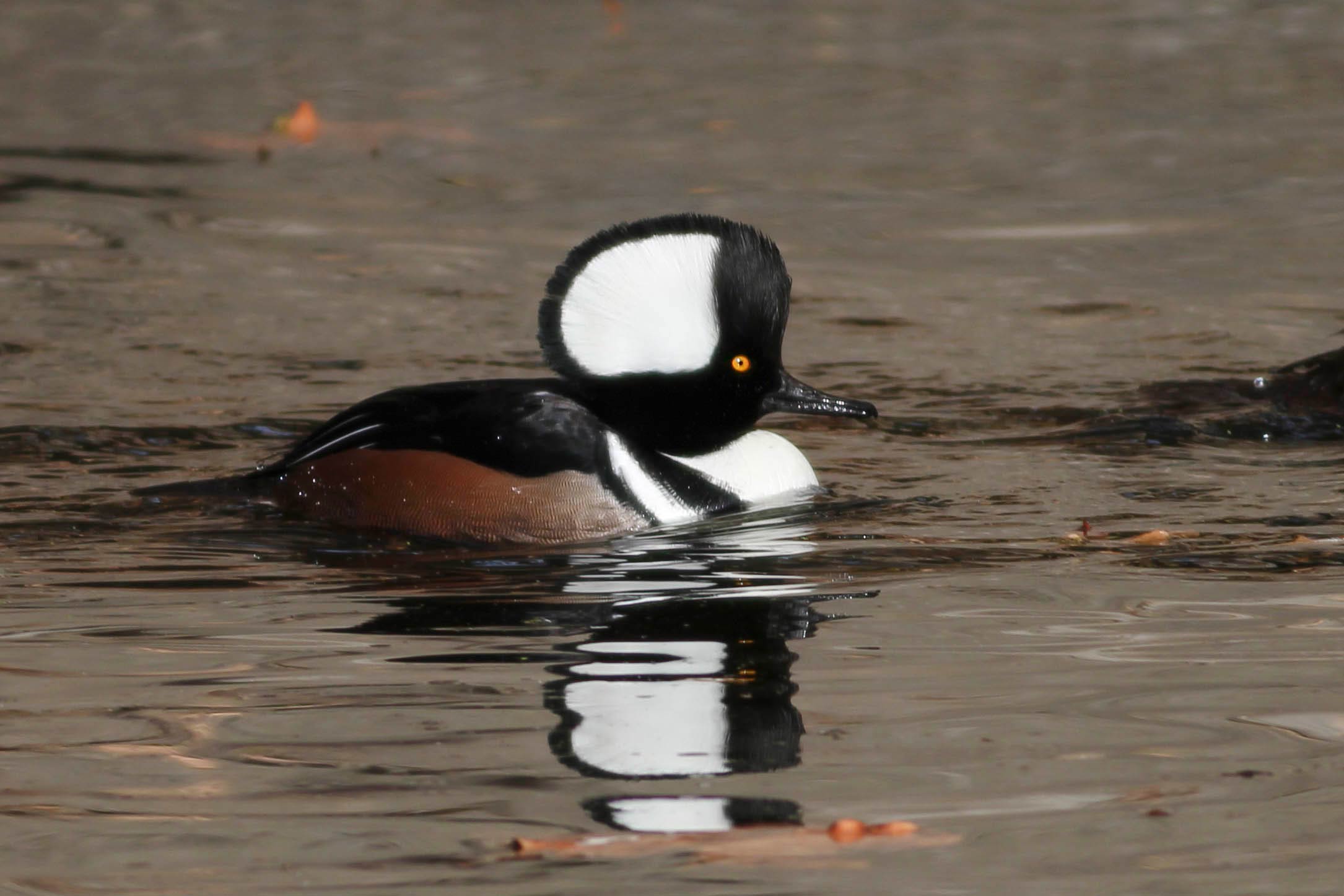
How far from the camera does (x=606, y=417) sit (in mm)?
6086

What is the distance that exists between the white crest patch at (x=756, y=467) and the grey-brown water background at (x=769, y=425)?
154 mm

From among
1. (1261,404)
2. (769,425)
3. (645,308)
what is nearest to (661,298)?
(645,308)

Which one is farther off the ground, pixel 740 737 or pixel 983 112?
pixel 983 112

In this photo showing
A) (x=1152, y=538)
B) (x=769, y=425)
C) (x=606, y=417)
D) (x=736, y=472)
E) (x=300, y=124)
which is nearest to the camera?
(x=1152, y=538)

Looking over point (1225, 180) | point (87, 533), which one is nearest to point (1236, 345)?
point (1225, 180)

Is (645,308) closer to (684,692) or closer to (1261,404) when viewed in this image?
(684,692)

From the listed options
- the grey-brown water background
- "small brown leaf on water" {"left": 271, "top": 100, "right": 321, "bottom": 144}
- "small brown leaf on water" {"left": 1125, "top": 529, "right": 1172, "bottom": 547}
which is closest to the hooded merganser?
the grey-brown water background

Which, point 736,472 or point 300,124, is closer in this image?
point 736,472

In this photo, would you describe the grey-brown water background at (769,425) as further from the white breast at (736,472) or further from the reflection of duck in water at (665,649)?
the white breast at (736,472)

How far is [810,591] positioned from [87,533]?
7.43 feet

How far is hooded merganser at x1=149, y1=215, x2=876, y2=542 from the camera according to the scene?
18.9 feet

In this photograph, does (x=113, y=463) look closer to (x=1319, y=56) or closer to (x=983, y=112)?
(x=983, y=112)

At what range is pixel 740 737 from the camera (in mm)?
3801

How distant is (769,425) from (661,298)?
237cm
